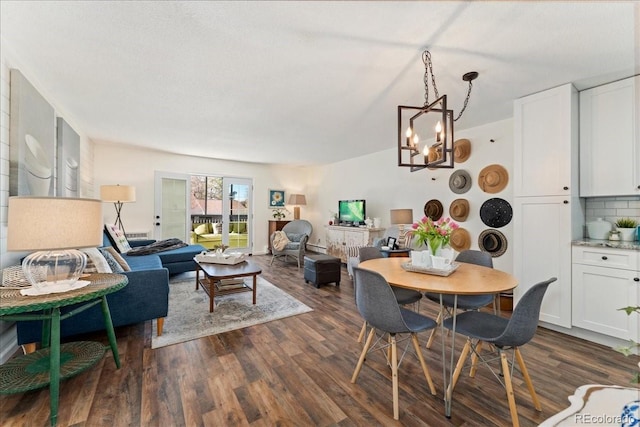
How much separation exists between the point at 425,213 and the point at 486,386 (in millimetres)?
2968

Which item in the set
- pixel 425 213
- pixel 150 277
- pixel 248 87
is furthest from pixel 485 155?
pixel 150 277

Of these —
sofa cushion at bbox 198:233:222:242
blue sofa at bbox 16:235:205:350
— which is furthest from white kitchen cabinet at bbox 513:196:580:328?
sofa cushion at bbox 198:233:222:242

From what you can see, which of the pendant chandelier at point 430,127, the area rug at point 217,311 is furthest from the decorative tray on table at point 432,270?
the area rug at point 217,311

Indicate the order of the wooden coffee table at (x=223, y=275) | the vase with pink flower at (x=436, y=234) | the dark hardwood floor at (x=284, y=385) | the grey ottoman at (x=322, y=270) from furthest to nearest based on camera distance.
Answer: the grey ottoman at (x=322, y=270) → the wooden coffee table at (x=223, y=275) → the vase with pink flower at (x=436, y=234) → the dark hardwood floor at (x=284, y=385)

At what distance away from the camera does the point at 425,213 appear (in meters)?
4.40

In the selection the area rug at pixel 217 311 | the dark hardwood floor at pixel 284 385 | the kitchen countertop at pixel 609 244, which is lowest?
the dark hardwood floor at pixel 284 385

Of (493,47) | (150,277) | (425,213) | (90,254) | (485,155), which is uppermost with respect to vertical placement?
(493,47)

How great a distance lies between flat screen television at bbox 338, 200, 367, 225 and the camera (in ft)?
17.8

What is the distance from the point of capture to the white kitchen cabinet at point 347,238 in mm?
5043

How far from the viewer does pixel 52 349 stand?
1481mm

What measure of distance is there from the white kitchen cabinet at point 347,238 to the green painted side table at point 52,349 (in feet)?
12.9

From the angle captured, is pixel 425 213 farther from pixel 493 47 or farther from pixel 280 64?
pixel 280 64

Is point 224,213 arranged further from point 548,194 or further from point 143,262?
point 548,194

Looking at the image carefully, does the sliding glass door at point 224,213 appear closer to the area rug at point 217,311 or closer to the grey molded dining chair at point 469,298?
the area rug at point 217,311
